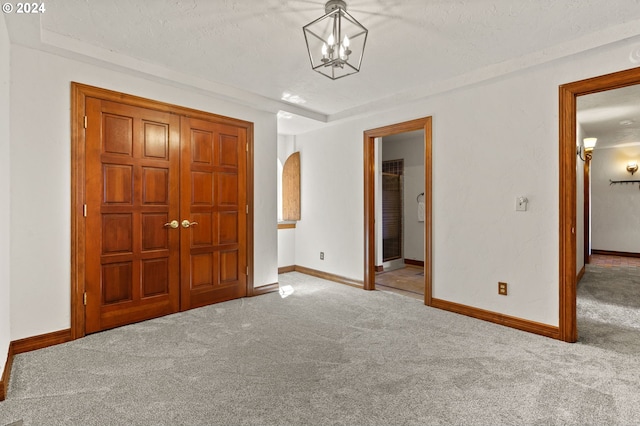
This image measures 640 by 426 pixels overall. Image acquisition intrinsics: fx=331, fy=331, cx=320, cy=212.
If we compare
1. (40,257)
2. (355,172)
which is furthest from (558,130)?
(40,257)

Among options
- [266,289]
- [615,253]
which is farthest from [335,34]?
[615,253]

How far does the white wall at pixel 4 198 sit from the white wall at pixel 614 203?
9.89 m

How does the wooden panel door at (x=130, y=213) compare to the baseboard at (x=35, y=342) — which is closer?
the baseboard at (x=35, y=342)

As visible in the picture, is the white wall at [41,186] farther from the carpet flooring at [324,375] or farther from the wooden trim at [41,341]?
the carpet flooring at [324,375]

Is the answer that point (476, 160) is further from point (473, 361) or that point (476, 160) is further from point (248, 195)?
point (248, 195)

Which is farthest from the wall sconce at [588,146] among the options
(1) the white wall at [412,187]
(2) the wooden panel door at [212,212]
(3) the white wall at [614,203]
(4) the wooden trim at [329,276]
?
(2) the wooden panel door at [212,212]

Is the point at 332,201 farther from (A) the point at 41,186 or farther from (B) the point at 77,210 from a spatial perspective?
(A) the point at 41,186

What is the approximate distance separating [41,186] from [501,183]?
13.0ft

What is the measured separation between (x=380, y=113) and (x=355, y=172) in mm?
845

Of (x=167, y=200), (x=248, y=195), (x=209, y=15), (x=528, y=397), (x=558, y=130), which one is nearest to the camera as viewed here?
(x=528, y=397)

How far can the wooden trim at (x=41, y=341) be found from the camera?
8.05 feet

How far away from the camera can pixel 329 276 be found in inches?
196

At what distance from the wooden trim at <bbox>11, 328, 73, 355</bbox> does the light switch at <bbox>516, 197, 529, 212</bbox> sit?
4006 millimetres

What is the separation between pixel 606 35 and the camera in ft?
8.02
